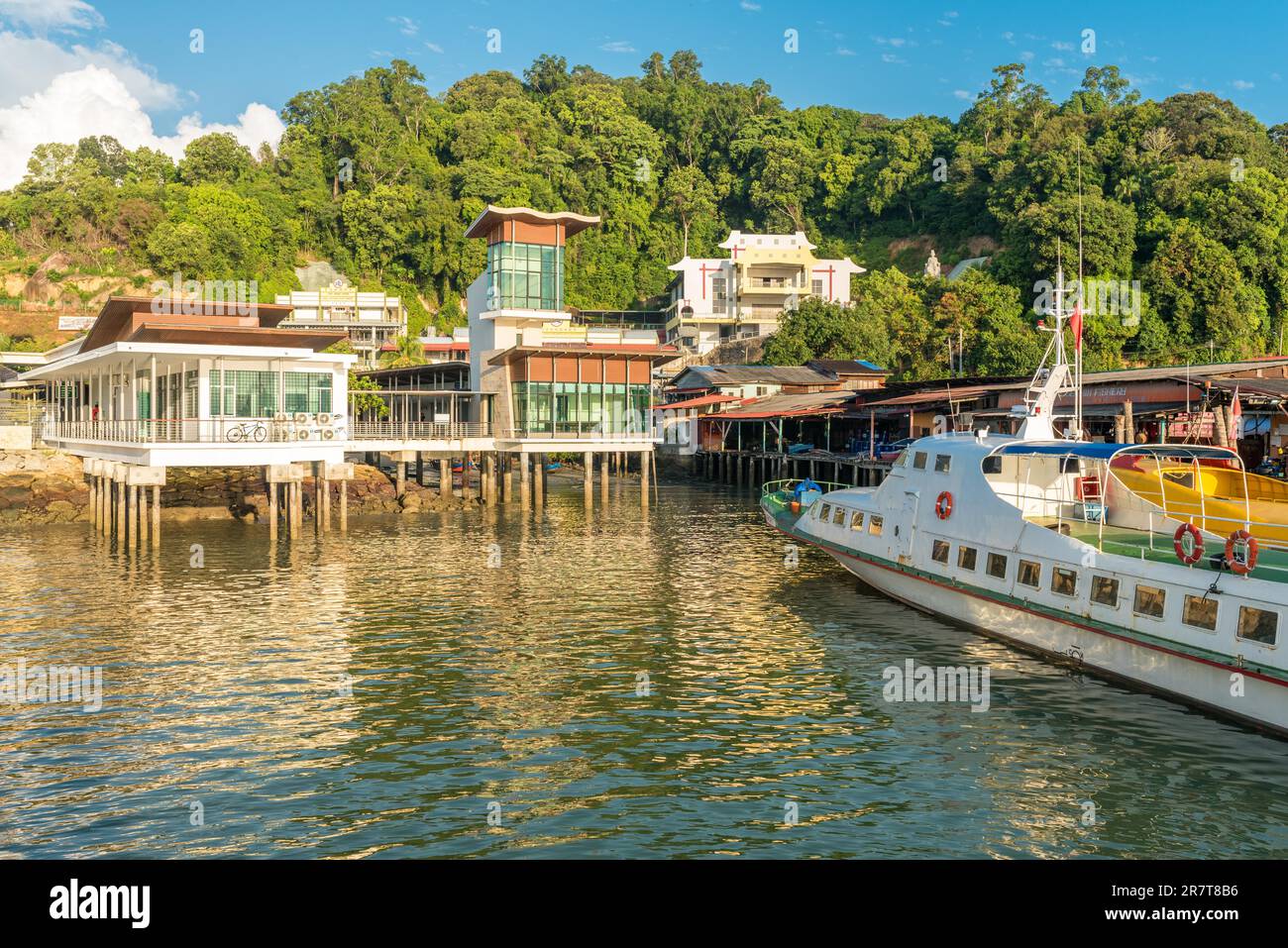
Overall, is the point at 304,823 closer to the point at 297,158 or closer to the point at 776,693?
the point at 776,693

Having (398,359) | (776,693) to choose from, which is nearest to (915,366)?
(398,359)

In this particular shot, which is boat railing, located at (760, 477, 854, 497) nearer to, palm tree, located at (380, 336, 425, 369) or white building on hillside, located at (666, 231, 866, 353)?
palm tree, located at (380, 336, 425, 369)

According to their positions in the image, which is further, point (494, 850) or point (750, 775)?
point (750, 775)

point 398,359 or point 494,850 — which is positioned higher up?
point 398,359

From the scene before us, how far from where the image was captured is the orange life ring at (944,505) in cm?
2945

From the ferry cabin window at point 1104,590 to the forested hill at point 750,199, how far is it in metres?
65.6

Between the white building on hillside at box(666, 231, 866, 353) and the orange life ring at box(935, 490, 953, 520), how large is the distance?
88401 millimetres

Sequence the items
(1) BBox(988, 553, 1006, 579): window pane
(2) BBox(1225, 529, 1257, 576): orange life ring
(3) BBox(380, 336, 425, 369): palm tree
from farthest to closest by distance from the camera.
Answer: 1. (3) BBox(380, 336, 425, 369): palm tree
2. (1) BBox(988, 553, 1006, 579): window pane
3. (2) BBox(1225, 529, 1257, 576): orange life ring

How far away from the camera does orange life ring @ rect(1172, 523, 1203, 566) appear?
21.6 m

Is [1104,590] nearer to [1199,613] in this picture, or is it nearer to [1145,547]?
[1145,547]

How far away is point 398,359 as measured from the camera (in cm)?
10681

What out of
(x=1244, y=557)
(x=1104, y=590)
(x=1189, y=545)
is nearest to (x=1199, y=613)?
(x=1244, y=557)

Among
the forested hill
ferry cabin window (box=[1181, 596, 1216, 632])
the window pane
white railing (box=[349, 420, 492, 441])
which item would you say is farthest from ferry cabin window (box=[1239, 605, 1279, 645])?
the forested hill

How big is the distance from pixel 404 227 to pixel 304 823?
394 ft
